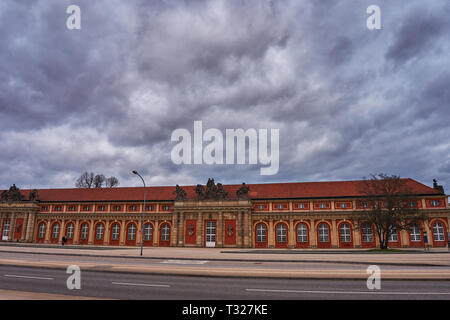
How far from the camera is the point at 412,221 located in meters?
37.1

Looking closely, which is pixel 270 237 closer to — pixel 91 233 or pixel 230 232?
pixel 230 232

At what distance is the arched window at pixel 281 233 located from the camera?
4806cm

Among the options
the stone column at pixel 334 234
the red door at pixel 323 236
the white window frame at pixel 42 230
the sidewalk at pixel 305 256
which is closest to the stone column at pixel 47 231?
the white window frame at pixel 42 230

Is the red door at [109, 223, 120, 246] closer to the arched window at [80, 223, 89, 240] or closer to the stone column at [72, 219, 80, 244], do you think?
the arched window at [80, 223, 89, 240]

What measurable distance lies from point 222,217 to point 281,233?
10.2 metres

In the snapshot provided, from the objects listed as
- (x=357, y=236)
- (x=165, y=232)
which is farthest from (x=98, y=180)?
(x=357, y=236)

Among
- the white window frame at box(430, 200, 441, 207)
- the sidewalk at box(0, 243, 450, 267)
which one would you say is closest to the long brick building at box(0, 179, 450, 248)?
the white window frame at box(430, 200, 441, 207)

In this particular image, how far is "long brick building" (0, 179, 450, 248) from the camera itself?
4553 cm

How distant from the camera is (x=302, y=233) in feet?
157

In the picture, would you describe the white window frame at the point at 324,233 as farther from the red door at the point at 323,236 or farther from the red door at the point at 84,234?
the red door at the point at 84,234

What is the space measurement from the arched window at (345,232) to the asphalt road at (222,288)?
116ft

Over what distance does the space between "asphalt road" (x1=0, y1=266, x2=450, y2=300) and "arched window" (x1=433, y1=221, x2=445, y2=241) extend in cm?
3869
